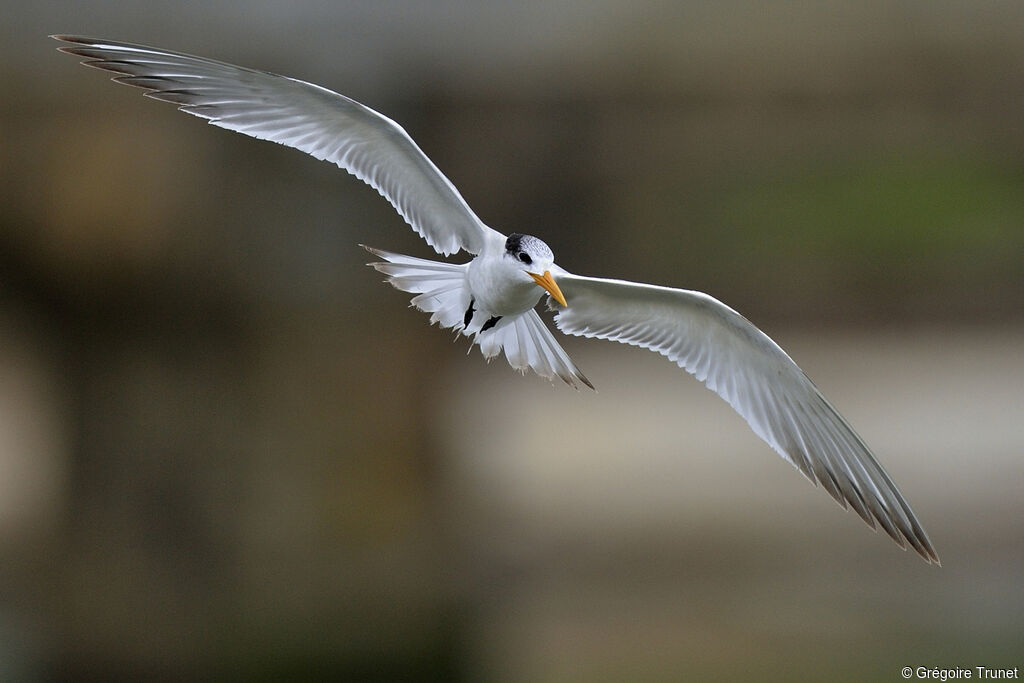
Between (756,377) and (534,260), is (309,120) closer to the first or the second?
(534,260)

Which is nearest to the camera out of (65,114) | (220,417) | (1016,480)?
(220,417)

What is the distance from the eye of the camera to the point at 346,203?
6.60 m

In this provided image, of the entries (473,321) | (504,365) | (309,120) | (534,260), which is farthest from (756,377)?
(504,365)

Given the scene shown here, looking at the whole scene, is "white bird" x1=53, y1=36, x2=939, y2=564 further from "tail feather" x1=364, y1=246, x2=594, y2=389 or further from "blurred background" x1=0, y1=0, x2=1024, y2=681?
"blurred background" x1=0, y1=0, x2=1024, y2=681

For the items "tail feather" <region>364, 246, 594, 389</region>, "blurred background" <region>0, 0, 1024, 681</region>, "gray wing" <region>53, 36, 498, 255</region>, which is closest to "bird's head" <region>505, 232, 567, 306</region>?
"gray wing" <region>53, 36, 498, 255</region>

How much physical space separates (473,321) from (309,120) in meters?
0.61

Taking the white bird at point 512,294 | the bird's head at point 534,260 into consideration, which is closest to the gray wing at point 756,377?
the white bird at point 512,294

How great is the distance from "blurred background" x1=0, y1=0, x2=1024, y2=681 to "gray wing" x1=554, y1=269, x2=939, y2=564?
3.07 metres

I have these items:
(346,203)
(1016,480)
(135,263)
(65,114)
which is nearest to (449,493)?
(346,203)

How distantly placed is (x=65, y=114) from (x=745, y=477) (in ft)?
16.6

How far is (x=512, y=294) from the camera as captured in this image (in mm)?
2873

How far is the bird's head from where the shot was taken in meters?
2.76

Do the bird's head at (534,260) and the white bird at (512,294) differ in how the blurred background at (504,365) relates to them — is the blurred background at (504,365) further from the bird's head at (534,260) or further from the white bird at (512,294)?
the bird's head at (534,260)

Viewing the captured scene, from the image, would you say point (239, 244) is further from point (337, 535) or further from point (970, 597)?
point (970, 597)
